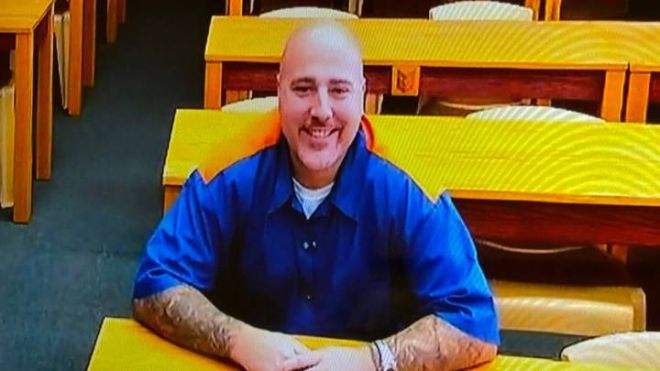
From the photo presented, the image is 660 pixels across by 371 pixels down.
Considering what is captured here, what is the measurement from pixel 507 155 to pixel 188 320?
3.85ft

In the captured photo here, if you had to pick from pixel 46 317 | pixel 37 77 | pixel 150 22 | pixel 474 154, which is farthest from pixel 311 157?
pixel 150 22

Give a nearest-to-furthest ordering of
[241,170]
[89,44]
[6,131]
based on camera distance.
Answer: [241,170], [6,131], [89,44]

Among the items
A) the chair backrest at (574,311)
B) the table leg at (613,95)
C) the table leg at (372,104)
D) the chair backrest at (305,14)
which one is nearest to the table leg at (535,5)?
the chair backrest at (305,14)

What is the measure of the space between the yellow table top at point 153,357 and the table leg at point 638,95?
1841 mm

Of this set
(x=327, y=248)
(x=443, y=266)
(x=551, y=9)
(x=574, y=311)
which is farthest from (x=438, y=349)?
(x=551, y=9)

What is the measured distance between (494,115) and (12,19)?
1.53 metres

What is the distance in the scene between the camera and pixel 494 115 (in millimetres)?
3512

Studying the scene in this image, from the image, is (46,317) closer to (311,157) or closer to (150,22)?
(311,157)

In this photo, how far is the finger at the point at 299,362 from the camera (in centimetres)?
202

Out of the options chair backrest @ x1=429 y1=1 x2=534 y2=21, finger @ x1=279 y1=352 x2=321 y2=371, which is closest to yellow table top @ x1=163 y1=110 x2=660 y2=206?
finger @ x1=279 y1=352 x2=321 y2=371

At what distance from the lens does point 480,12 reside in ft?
15.5

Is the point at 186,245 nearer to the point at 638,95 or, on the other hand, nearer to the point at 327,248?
the point at 327,248

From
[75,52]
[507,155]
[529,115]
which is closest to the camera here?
[507,155]

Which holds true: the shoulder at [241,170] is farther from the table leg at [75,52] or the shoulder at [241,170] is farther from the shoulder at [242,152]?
the table leg at [75,52]
